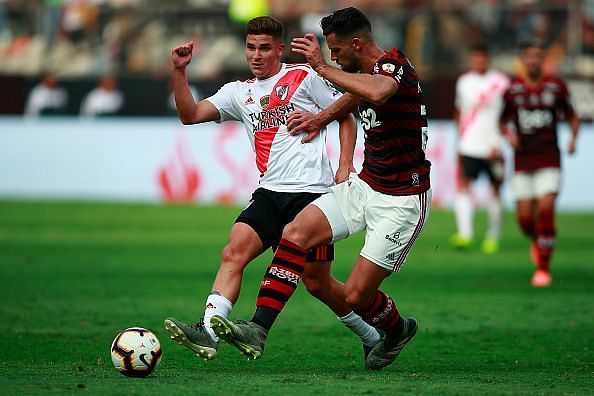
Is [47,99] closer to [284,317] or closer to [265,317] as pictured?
[284,317]

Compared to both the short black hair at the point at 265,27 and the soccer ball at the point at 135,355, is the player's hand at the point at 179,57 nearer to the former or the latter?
the short black hair at the point at 265,27

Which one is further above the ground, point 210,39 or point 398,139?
point 210,39

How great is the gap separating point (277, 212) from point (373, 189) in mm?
677

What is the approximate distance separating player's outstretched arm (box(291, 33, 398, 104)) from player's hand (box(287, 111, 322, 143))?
2.51 feet

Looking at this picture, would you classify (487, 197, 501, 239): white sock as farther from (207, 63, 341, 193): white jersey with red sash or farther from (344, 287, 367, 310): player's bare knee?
(344, 287, 367, 310): player's bare knee

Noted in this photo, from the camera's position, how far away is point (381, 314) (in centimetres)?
777

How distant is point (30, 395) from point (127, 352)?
32.0 inches

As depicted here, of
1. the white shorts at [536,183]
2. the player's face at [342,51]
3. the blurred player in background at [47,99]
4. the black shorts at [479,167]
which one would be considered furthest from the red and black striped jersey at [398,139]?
the blurred player in background at [47,99]

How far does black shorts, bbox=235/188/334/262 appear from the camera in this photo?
773 cm

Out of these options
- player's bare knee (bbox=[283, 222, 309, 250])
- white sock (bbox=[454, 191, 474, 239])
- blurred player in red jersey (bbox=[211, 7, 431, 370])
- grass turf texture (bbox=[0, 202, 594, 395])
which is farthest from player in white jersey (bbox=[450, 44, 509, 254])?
player's bare knee (bbox=[283, 222, 309, 250])

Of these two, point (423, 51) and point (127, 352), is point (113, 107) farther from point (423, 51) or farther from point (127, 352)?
point (127, 352)

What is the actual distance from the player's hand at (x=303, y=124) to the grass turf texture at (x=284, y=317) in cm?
154

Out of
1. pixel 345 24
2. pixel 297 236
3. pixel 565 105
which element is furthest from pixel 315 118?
pixel 565 105

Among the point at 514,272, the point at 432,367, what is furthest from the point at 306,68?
the point at 514,272
